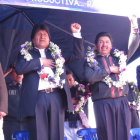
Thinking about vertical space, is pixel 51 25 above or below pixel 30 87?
above

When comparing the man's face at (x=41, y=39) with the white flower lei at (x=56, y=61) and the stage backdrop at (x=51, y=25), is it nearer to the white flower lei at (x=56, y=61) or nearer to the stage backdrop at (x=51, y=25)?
the white flower lei at (x=56, y=61)

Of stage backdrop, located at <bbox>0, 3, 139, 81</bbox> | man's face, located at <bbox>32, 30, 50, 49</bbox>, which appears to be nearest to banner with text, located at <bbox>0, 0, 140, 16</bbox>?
man's face, located at <bbox>32, 30, 50, 49</bbox>

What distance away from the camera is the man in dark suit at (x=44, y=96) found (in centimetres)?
354

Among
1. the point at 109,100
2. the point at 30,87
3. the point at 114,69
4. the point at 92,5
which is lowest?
the point at 109,100

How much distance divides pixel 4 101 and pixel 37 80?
0.47 m

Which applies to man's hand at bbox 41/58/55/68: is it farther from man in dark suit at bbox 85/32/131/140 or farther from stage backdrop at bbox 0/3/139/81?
stage backdrop at bbox 0/3/139/81

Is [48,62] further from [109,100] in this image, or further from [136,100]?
[136,100]

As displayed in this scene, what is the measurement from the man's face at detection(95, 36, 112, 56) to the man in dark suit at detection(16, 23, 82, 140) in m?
0.70

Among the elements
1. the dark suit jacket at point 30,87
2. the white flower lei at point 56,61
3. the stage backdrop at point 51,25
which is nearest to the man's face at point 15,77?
the stage backdrop at point 51,25

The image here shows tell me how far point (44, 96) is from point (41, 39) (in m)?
0.76

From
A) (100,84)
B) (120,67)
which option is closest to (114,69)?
(120,67)

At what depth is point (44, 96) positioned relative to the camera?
11.7 feet

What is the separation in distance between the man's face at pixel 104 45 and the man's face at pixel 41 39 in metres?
0.76

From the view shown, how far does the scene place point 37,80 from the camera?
11.9 feet
